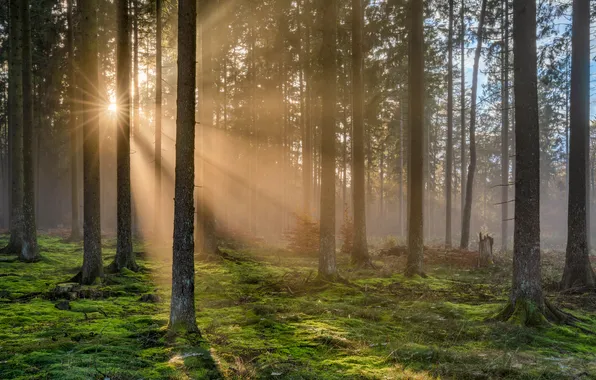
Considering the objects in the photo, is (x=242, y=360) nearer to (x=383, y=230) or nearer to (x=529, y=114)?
(x=529, y=114)

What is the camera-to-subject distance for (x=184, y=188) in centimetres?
712

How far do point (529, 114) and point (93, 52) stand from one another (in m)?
11.0

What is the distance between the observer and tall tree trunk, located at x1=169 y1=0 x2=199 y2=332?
7.10 meters

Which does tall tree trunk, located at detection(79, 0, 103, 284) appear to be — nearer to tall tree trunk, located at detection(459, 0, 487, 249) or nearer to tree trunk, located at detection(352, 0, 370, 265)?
tree trunk, located at detection(352, 0, 370, 265)

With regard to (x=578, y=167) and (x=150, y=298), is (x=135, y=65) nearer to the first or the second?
(x=150, y=298)

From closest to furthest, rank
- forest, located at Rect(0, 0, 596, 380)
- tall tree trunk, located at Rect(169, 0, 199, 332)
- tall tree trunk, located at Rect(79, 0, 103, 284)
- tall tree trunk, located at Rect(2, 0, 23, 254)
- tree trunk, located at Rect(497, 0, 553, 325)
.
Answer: forest, located at Rect(0, 0, 596, 380) → tall tree trunk, located at Rect(169, 0, 199, 332) → tree trunk, located at Rect(497, 0, 553, 325) → tall tree trunk, located at Rect(79, 0, 103, 284) → tall tree trunk, located at Rect(2, 0, 23, 254)

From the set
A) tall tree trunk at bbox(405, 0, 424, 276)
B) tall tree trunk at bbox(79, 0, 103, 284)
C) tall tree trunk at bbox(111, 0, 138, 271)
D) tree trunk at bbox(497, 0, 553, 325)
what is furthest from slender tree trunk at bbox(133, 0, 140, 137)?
tree trunk at bbox(497, 0, 553, 325)

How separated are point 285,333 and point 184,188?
3101 millimetres

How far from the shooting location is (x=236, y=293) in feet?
37.8

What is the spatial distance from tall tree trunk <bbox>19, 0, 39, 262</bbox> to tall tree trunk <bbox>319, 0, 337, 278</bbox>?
1064 centimetres

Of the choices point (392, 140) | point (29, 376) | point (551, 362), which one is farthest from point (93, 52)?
point (392, 140)

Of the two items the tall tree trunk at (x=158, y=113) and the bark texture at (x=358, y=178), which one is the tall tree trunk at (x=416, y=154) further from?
the tall tree trunk at (x=158, y=113)

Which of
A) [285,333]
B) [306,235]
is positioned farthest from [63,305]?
[306,235]

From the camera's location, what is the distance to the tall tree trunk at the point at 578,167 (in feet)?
39.2
